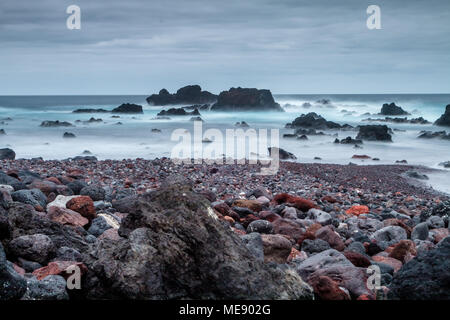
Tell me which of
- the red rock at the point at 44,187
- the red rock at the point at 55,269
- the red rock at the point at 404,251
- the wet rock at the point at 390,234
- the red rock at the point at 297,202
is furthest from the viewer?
the red rock at the point at 297,202

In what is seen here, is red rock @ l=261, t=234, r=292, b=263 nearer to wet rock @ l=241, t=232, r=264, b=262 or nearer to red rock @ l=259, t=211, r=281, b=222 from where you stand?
wet rock @ l=241, t=232, r=264, b=262

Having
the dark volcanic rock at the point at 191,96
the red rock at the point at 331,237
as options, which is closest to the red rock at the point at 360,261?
the red rock at the point at 331,237

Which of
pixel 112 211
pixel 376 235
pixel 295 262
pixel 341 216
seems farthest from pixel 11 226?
pixel 341 216

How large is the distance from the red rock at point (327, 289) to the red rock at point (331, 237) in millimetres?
1703

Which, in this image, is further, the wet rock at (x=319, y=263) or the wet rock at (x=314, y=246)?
the wet rock at (x=314, y=246)

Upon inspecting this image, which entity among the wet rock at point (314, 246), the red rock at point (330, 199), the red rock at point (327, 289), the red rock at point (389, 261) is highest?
the red rock at point (327, 289)

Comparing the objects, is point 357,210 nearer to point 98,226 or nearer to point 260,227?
point 260,227

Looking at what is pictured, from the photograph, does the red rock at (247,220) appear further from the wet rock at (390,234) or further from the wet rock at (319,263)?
the wet rock at (319,263)

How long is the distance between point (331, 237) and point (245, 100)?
141ft

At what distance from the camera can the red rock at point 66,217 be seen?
427cm

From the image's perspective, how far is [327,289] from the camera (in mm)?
2859

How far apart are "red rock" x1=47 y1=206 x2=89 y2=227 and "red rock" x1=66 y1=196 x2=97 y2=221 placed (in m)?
0.12

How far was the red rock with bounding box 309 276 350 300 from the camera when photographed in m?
2.83

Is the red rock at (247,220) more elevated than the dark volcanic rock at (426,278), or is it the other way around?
the dark volcanic rock at (426,278)
